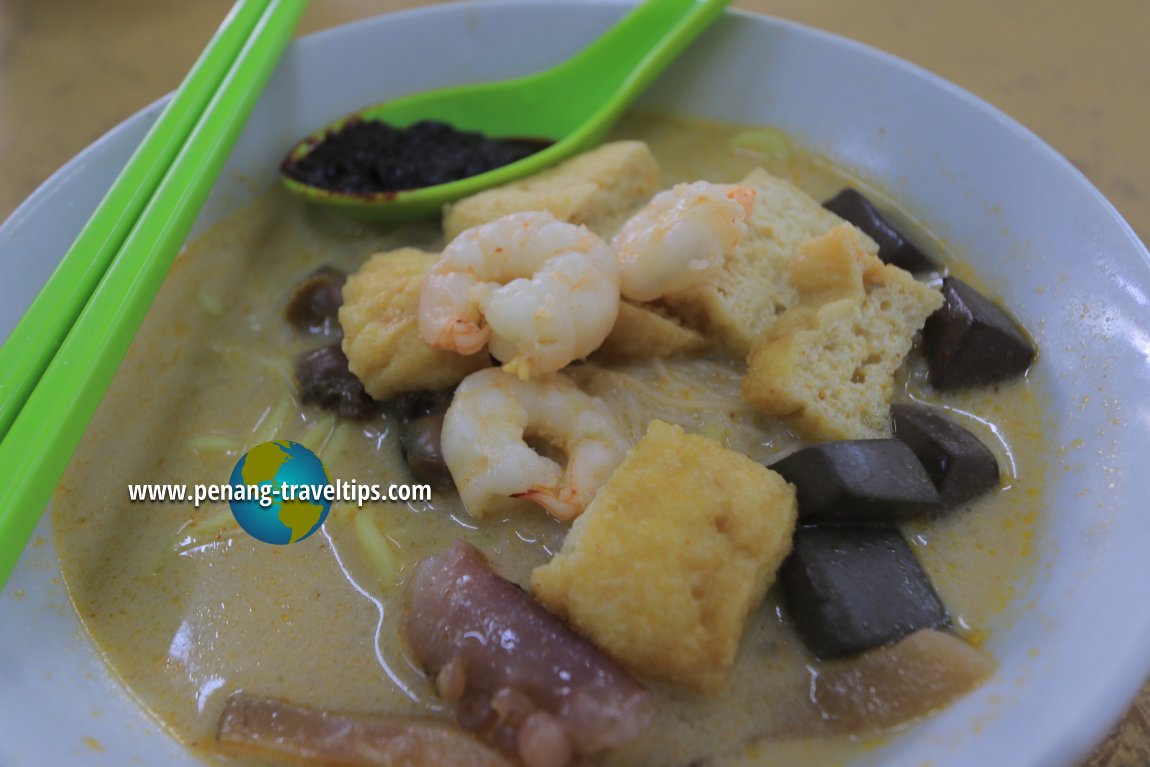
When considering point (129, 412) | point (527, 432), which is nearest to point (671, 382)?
point (527, 432)

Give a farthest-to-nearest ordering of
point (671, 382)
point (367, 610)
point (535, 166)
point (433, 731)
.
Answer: point (535, 166), point (671, 382), point (367, 610), point (433, 731)

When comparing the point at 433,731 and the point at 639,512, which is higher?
the point at 639,512

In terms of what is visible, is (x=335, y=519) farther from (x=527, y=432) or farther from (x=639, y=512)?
(x=639, y=512)

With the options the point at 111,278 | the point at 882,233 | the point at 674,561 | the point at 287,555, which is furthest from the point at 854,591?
the point at 111,278

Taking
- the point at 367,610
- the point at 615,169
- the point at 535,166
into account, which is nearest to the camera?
the point at 367,610

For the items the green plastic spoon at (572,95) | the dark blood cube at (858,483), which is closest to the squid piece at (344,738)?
the dark blood cube at (858,483)

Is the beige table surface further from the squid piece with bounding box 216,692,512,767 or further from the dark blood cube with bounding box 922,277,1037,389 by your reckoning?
the squid piece with bounding box 216,692,512,767
